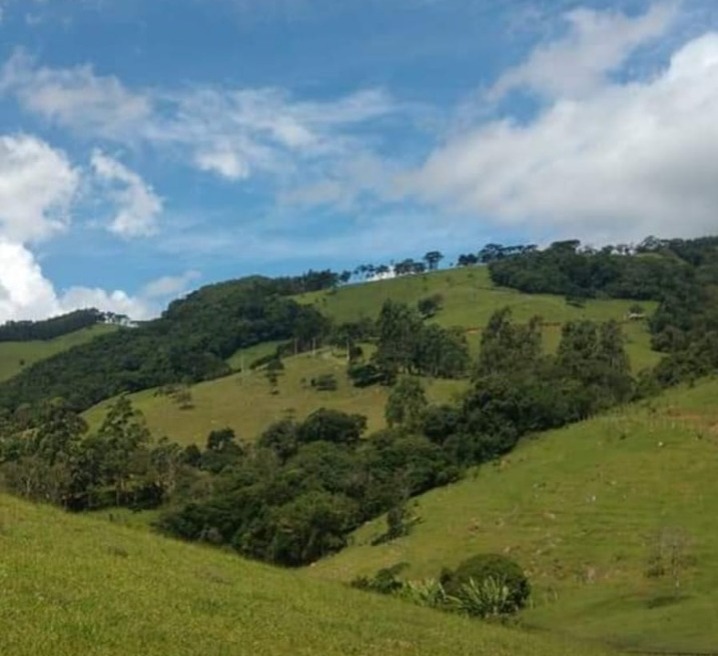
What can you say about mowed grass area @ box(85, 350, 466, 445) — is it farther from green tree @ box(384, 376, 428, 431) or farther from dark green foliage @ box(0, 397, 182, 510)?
dark green foliage @ box(0, 397, 182, 510)

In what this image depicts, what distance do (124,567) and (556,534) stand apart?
63.1 metres

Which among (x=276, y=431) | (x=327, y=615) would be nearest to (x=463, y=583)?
(x=327, y=615)

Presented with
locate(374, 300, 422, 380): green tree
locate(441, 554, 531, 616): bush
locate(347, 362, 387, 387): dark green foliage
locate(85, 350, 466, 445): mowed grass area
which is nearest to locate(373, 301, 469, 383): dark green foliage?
locate(374, 300, 422, 380): green tree

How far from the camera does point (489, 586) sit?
208ft

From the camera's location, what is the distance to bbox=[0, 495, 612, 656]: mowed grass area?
17484mm

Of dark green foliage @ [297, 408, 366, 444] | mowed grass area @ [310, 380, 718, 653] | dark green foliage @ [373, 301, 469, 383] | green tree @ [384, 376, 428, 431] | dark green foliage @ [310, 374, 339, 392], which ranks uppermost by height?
dark green foliage @ [373, 301, 469, 383]

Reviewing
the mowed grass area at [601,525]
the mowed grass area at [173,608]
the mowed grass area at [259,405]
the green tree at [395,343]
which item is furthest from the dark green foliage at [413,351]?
the mowed grass area at [173,608]

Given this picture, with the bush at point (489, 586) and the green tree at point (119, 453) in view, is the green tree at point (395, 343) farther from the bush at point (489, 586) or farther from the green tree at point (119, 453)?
the bush at point (489, 586)

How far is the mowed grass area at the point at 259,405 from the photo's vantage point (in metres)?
170

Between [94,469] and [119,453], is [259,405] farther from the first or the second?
[94,469]

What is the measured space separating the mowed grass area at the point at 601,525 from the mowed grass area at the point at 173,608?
23127 millimetres

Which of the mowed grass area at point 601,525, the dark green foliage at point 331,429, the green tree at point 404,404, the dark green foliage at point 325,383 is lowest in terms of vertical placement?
the mowed grass area at point 601,525

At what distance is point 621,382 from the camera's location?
432ft

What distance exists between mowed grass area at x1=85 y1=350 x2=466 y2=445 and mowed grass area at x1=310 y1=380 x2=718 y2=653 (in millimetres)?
53190
